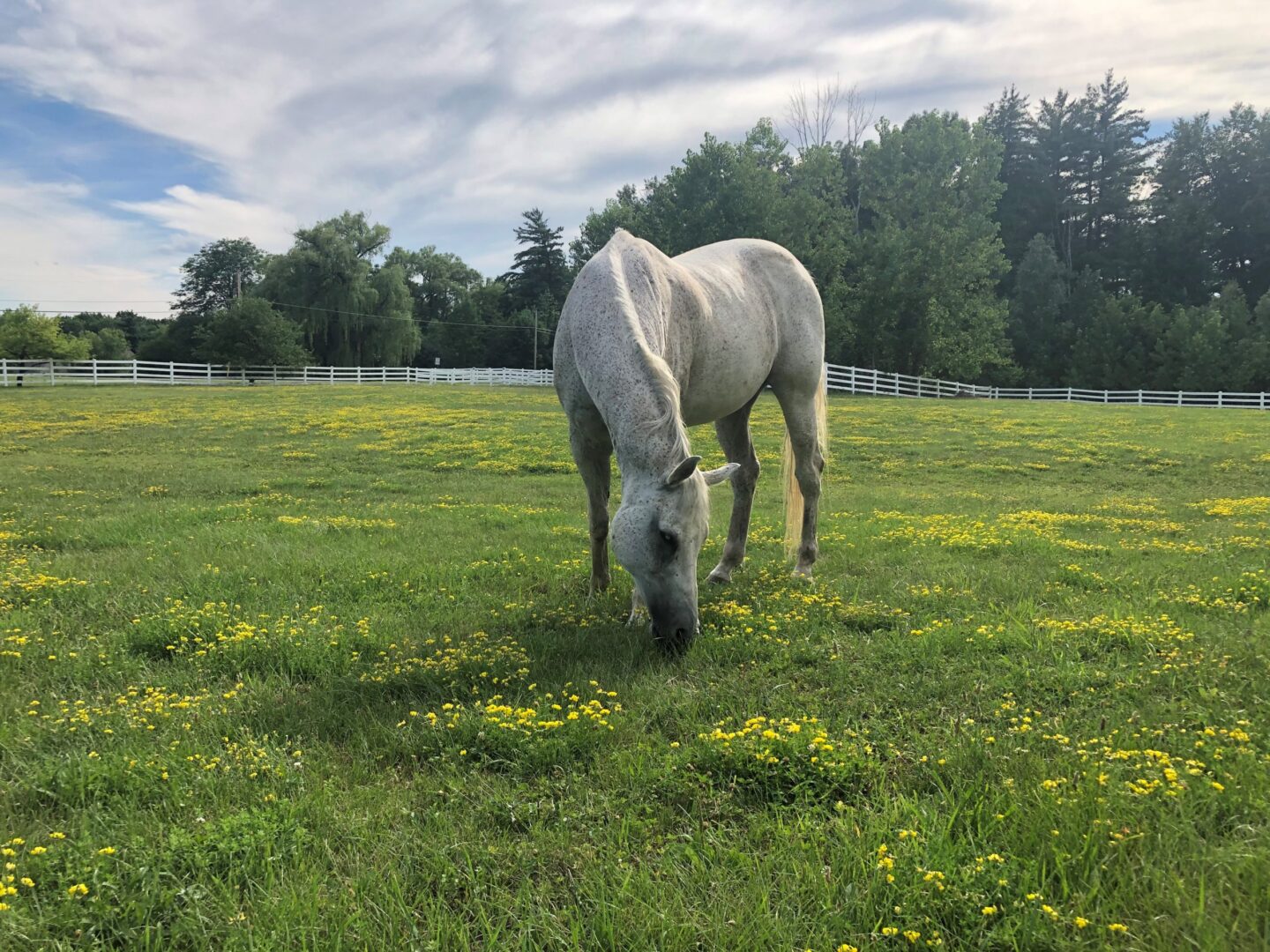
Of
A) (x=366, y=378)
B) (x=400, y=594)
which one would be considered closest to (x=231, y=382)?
(x=366, y=378)

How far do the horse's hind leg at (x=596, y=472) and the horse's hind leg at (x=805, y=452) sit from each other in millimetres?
1779

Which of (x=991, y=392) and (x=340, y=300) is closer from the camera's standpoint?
(x=991, y=392)

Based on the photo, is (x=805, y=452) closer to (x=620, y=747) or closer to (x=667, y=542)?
(x=667, y=542)

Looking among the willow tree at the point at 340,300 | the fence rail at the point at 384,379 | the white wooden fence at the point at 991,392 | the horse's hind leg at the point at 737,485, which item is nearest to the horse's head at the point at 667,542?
the horse's hind leg at the point at 737,485

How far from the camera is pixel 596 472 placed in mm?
5145

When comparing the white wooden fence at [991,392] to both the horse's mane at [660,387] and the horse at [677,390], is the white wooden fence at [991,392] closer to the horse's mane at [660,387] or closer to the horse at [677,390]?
the horse at [677,390]

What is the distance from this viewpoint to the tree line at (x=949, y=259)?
4419 centimetres

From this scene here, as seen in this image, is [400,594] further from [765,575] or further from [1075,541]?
[1075,541]

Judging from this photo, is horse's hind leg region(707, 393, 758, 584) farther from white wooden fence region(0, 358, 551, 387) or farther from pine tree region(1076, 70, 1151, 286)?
pine tree region(1076, 70, 1151, 286)

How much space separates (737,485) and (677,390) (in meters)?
2.26

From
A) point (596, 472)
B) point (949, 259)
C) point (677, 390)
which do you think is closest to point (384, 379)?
point (949, 259)

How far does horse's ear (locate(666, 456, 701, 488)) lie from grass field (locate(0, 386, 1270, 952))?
3.26 feet

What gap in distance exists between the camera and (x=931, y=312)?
43.3 metres

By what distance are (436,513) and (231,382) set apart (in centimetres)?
4163
